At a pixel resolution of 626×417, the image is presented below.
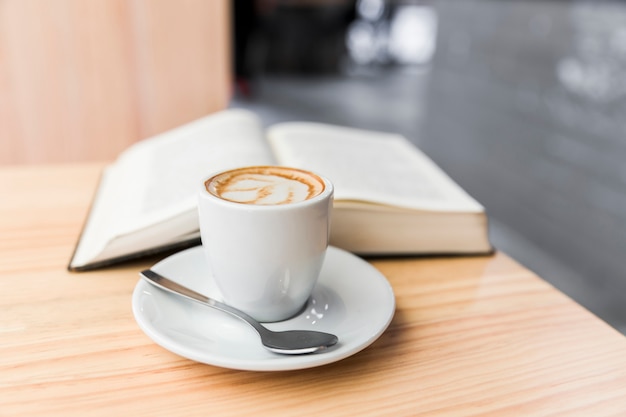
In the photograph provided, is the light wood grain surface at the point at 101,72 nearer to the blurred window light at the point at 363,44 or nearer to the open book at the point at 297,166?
the open book at the point at 297,166

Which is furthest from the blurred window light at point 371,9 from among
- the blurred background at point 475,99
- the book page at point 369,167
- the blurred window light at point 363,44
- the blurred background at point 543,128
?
the book page at point 369,167

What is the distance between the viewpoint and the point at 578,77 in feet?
4.92

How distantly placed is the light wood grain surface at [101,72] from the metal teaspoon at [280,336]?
2.41 ft

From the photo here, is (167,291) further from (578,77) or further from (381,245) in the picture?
(578,77)

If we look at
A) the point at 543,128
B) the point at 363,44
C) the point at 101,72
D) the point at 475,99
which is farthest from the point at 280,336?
the point at 363,44

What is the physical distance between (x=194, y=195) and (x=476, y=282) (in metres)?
0.25

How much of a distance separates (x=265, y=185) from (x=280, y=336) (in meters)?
0.11

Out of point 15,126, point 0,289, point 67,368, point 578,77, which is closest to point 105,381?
point 67,368

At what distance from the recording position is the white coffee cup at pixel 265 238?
344mm

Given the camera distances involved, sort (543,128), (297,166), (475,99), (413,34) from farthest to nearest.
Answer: (413,34)
(475,99)
(543,128)
(297,166)

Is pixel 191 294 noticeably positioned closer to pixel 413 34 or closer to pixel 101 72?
pixel 101 72

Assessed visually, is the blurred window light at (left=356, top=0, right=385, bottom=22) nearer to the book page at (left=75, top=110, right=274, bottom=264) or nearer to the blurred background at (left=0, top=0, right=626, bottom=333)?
the blurred background at (left=0, top=0, right=626, bottom=333)

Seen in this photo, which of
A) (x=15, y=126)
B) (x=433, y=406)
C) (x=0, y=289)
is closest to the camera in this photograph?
(x=433, y=406)

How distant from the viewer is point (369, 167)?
23.1 inches
